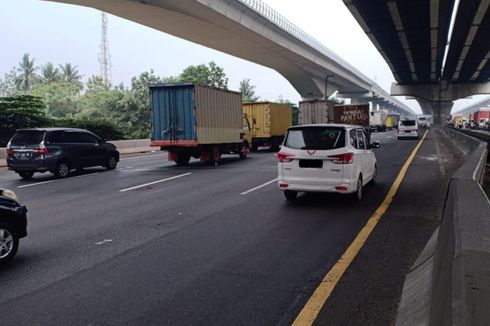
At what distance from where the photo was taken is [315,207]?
943 centimetres

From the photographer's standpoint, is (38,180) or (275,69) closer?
(38,180)

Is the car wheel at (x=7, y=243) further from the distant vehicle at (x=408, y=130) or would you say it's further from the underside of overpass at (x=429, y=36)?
the distant vehicle at (x=408, y=130)

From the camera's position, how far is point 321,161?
30.8 feet

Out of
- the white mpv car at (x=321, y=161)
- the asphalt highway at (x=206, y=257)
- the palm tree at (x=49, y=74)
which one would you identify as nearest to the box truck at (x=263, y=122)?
the asphalt highway at (x=206, y=257)

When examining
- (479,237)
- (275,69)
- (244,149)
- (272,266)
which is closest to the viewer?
(479,237)

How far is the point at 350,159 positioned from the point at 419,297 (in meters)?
5.27

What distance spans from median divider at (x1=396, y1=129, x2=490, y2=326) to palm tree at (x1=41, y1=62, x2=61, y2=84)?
339 feet

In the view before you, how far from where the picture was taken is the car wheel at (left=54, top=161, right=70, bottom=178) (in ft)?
51.9

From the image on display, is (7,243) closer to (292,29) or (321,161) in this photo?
(321,161)

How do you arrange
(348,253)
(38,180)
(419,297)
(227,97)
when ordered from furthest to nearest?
(227,97) < (38,180) < (348,253) < (419,297)

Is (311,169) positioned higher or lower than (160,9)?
lower

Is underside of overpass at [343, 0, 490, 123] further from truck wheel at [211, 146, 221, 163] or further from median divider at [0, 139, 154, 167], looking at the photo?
median divider at [0, 139, 154, 167]

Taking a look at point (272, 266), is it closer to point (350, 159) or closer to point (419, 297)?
point (419, 297)

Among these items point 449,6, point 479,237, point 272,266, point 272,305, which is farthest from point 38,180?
point 449,6
